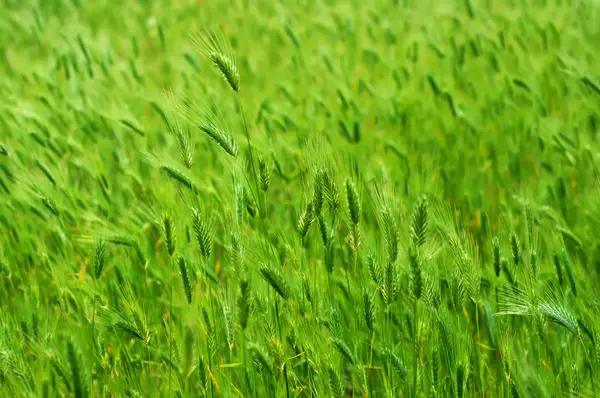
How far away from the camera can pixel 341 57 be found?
381 cm

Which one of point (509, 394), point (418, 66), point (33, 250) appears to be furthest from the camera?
point (418, 66)

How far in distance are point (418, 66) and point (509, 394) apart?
2342mm

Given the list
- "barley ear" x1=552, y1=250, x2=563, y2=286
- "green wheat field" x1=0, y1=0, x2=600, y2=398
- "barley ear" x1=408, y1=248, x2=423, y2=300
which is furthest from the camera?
"barley ear" x1=552, y1=250, x2=563, y2=286

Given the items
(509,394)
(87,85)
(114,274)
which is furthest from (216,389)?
(87,85)

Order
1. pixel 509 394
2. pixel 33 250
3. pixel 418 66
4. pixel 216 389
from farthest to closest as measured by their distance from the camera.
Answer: pixel 418 66 → pixel 33 250 → pixel 216 389 → pixel 509 394

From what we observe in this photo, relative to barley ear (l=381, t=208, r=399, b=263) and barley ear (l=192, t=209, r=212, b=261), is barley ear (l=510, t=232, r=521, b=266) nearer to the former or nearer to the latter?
barley ear (l=381, t=208, r=399, b=263)

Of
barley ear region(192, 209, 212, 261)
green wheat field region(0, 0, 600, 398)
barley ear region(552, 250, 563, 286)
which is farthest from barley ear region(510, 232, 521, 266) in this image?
barley ear region(192, 209, 212, 261)

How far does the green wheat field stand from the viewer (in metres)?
1.41

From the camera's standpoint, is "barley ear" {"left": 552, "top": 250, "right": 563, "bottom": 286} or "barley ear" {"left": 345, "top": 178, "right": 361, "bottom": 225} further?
"barley ear" {"left": 552, "top": 250, "right": 563, "bottom": 286}

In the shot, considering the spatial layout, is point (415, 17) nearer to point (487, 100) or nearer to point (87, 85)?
point (487, 100)

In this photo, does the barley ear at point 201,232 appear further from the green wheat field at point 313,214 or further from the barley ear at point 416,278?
the barley ear at point 416,278

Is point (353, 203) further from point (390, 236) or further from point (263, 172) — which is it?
point (263, 172)

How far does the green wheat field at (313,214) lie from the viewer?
1407 millimetres

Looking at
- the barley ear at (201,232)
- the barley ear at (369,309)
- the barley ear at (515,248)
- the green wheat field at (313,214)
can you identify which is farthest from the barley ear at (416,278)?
the barley ear at (201,232)
